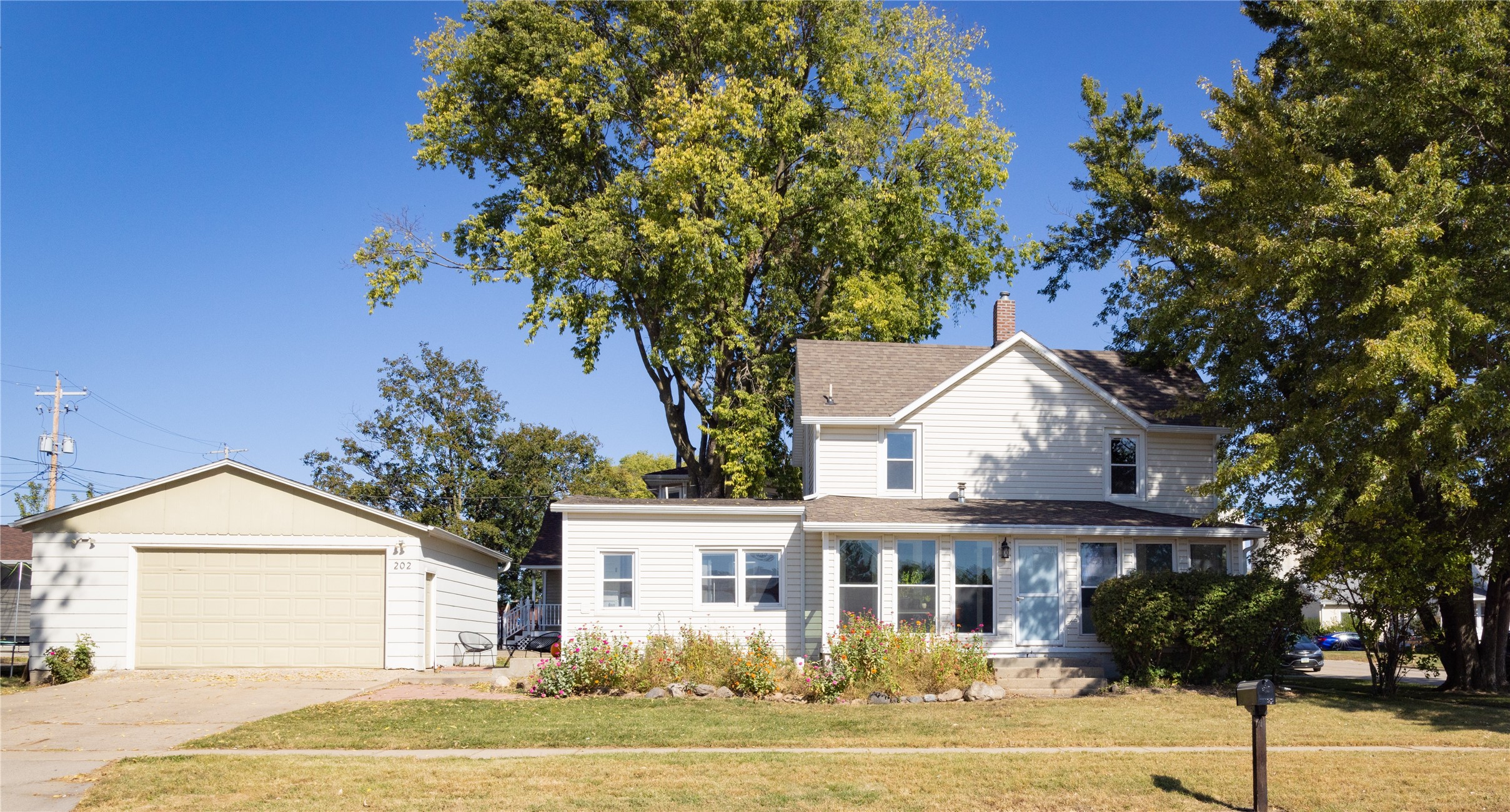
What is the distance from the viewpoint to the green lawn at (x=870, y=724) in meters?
13.7

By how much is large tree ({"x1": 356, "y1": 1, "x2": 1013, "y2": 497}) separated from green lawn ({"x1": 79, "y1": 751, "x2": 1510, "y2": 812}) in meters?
17.1

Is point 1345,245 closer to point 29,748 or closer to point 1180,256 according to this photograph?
point 1180,256

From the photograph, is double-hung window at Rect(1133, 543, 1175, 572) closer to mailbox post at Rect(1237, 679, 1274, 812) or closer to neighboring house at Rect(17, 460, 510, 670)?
mailbox post at Rect(1237, 679, 1274, 812)

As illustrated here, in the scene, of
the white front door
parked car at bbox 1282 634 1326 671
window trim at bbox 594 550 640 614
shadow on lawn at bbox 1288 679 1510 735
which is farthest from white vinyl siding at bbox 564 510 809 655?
parked car at bbox 1282 634 1326 671

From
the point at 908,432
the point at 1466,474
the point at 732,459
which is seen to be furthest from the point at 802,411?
the point at 1466,474

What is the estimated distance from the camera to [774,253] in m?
32.1

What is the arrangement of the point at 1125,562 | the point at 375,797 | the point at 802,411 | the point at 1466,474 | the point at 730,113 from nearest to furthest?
the point at 375,797
the point at 1466,474
the point at 1125,562
the point at 802,411
the point at 730,113

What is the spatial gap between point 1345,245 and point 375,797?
1464cm

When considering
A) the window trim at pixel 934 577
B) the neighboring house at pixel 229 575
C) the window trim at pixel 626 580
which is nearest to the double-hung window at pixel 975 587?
the window trim at pixel 934 577

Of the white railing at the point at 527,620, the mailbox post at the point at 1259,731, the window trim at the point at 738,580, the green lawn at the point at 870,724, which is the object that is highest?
the window trim at the point at 738,580

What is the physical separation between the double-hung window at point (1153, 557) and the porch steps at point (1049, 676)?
2154 millimetres

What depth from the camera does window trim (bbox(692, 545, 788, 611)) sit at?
21750mm

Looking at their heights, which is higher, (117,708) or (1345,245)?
(1345,245)

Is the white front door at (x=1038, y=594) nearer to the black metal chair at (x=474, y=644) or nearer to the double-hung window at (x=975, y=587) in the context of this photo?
the double-hung window at (x=975, y=587)
